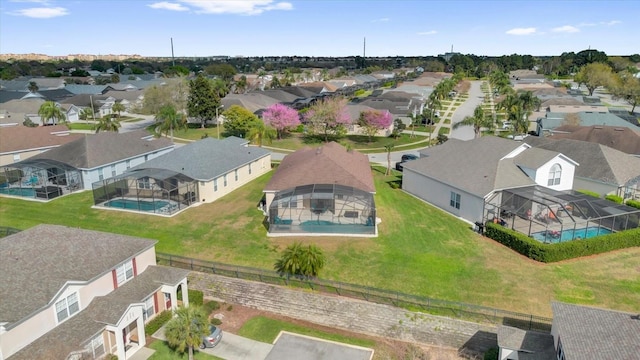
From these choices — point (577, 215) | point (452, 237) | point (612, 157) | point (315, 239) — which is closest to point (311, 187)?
point (315, 239)

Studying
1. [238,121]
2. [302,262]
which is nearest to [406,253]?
[302,262]

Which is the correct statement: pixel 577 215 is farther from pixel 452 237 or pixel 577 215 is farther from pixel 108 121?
pixel 108 121

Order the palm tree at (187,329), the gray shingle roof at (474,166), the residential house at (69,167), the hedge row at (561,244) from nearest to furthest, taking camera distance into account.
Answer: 1. the palm tree at (187,329)
2. the hedge row at (561,244)
3. the gray shingle roof at (474,166)
4. the residential house at (69,167)

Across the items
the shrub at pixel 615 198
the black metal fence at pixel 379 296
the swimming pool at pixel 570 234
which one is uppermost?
the shrub at pixel 615 198

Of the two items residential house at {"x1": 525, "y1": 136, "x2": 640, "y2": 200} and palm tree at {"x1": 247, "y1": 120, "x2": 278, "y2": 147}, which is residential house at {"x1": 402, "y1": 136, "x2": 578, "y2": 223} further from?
palm tree at {"x1": 247, "y1": 120, "x2": 278, "y2": 147}

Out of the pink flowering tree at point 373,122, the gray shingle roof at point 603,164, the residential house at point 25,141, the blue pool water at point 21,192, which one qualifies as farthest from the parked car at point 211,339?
the pink flowering tree at point 373,122

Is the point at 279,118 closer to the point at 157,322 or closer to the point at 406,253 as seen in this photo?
the point at 406,253

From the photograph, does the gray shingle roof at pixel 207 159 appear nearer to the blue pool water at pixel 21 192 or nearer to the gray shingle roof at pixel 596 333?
the blue pool water at pixel 21 192
